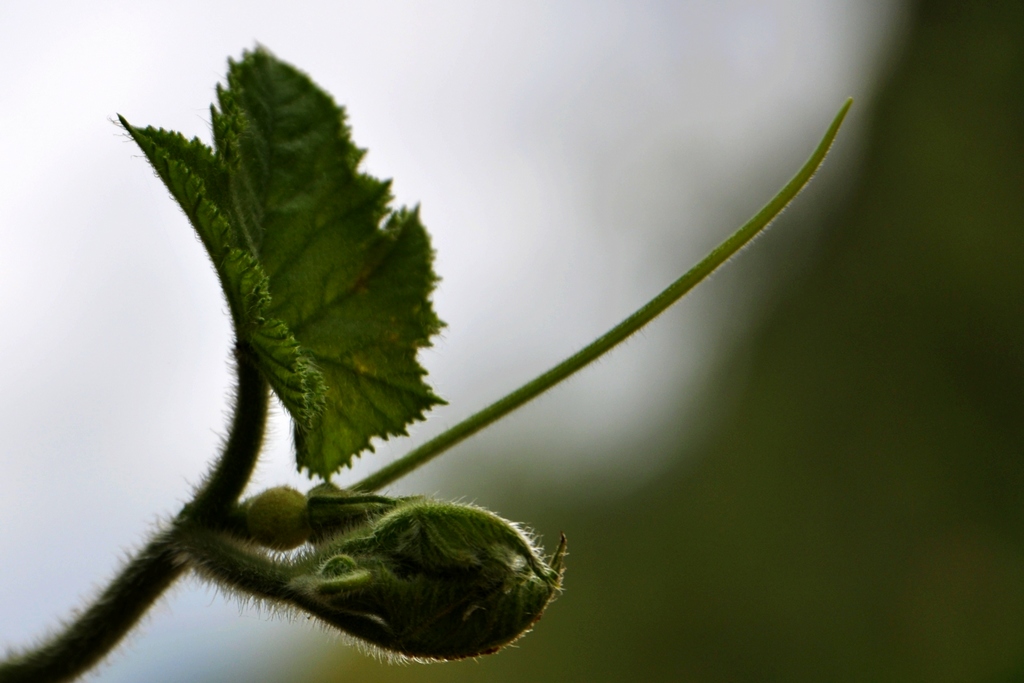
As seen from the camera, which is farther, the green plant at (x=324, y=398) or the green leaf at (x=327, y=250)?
the green leaf at (x=327, y=250)

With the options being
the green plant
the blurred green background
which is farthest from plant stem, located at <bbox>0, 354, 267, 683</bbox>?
the blurred green background

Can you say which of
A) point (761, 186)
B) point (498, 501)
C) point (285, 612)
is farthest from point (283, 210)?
point (761, 186)

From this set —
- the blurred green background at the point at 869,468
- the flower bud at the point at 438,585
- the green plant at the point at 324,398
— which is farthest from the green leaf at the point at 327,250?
the blurred green background at the point at 869,468

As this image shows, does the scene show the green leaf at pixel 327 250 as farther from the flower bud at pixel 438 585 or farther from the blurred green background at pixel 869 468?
the blurred green background at pixel 869 468

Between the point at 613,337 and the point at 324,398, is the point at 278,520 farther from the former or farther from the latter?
the point at 613,337

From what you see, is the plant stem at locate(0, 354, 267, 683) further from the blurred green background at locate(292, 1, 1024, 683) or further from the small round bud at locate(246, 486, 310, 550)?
the blurred green background at locate(292, 1, 1024, 683)

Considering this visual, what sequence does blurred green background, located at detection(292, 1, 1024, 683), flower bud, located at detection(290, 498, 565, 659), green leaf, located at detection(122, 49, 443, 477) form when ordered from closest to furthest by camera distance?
flower bud, located at detection(290, 498, 565, 659) < green leaf, located at detection(122, 49, 443, 477) < blurred green background, located at detection(292, 1, 1024, 683)
